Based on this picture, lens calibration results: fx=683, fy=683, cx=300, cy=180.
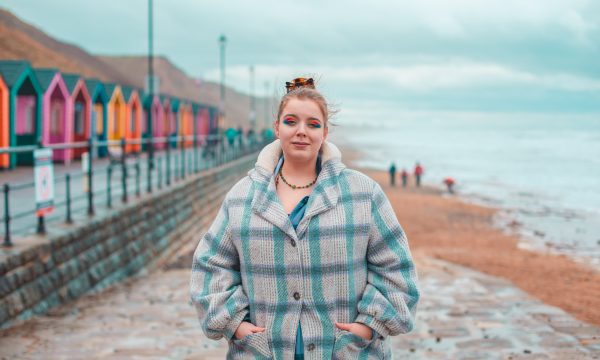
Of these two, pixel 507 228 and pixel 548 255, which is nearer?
pixel 548 255

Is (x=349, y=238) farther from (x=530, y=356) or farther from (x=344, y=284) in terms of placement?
(x=530, y=356)

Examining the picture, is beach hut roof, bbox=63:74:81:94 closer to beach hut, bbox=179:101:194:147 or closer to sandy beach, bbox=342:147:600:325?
sandy beach, bbox=342:147:600:325

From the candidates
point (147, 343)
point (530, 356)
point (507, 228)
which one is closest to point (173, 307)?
point (147, 343)

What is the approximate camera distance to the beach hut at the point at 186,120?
4162cm

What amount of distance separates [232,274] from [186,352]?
11.2 ft

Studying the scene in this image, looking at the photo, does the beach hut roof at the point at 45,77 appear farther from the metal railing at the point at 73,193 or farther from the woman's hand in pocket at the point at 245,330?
the woman's hand in pocket at the point at 245,330

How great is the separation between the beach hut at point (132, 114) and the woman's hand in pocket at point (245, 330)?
2860 cm

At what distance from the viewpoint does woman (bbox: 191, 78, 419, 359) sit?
2338 mm

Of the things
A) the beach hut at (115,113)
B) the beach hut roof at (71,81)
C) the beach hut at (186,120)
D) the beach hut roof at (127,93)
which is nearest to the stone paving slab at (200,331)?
the beach hut roof at (71,81)

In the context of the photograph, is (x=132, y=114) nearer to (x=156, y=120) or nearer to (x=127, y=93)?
(x=127, y=93)

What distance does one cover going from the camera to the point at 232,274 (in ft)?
8.07

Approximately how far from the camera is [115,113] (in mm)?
29312

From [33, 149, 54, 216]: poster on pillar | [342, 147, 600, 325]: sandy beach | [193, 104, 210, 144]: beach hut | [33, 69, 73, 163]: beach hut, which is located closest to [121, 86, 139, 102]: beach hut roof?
[33, 69, 73, 163]: beach hut

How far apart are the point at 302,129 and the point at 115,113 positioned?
2817 cm
